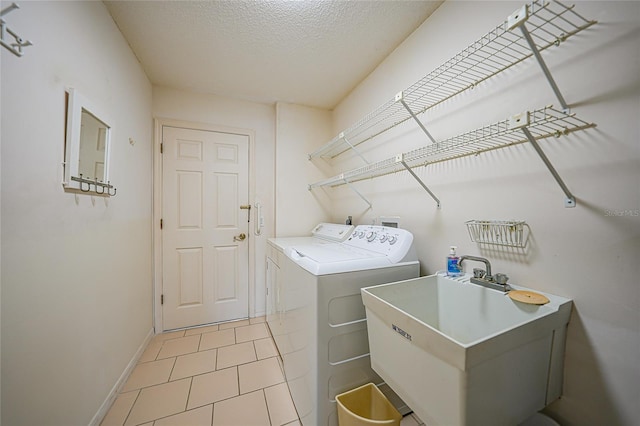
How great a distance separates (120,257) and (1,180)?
3.33ft

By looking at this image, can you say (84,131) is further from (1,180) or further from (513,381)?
(513,381)

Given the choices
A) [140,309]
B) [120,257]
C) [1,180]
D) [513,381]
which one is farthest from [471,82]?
[140,309]

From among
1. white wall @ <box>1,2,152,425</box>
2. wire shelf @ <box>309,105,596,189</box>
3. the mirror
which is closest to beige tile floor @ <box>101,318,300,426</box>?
white wall @ <box>1,2,152,425</box>

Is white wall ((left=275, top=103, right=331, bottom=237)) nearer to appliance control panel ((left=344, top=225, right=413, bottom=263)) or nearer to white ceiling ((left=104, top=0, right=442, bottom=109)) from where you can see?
white ceiling ((left=104, top=0, right=442, bottom=109))

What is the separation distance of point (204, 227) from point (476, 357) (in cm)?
254

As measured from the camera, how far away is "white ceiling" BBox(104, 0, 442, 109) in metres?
1.42

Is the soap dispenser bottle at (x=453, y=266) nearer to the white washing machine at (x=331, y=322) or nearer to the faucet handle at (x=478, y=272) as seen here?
the faucet handle at (x=478, y=272)

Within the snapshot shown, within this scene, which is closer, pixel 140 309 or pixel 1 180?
pixel 1 180

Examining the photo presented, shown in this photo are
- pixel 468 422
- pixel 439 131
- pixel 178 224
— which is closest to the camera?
pixel 468 422

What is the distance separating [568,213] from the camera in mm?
875

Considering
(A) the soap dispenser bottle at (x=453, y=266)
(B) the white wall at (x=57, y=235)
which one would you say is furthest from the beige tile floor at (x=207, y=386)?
(A) the soap dispenser bottle at (x=453, y=266)

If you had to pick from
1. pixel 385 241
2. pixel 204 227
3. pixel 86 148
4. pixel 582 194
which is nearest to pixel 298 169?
pixel 204 227

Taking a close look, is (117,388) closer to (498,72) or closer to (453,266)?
(453,266)

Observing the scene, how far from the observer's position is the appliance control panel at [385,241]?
140 cm
